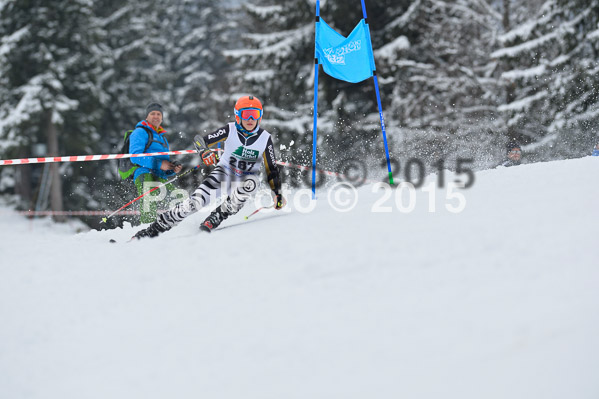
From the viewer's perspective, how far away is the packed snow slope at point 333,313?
2592 millimetres

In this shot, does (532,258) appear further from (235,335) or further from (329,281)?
(235,335)

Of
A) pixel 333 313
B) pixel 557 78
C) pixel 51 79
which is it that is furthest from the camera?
pixel 51 79

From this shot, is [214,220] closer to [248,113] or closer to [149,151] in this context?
[248,113]

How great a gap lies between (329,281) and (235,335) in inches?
29.9

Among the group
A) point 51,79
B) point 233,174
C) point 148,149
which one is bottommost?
point 233,174

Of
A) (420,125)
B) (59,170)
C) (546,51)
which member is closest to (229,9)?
(59,170)


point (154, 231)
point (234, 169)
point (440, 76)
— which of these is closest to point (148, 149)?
point (154, 231)

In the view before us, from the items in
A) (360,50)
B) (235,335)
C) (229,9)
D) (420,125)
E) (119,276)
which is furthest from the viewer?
(229,9)

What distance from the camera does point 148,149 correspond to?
24.3ft

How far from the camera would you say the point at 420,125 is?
16.6 m

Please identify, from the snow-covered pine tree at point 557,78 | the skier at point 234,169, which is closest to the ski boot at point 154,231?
the skier at point 234,169

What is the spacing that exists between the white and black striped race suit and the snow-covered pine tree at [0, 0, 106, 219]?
15.1 metres

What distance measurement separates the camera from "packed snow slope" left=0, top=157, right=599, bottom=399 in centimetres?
259

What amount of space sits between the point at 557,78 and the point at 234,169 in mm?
11355
